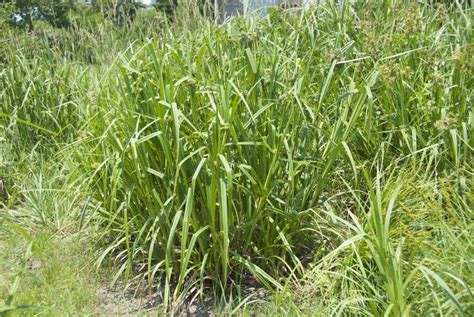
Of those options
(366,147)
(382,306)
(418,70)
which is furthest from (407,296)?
(418,70)

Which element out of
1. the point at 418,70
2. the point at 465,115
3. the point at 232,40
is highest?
the point at 232,40

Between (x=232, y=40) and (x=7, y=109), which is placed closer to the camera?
(x=232, y=40)

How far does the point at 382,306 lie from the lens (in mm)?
2070

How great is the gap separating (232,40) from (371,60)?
0.96 meters

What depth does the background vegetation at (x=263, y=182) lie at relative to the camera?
2.29m

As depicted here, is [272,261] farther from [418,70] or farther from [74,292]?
[418,70]

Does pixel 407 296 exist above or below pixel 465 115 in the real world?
below

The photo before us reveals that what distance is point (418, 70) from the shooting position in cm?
316

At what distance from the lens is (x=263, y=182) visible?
101 inches

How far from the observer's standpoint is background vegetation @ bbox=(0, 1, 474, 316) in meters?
2.29

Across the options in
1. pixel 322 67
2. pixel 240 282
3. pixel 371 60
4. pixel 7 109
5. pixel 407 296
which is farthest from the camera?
pixel 7 109

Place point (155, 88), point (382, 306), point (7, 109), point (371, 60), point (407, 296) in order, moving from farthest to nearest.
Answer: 1. point (7, 109)
2. point (371, 60)
3. point (155, 88)
4. point (382, 306)
5. point (407, 296)

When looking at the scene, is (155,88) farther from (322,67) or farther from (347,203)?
(347,203)

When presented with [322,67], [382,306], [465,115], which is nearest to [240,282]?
[382,306]
